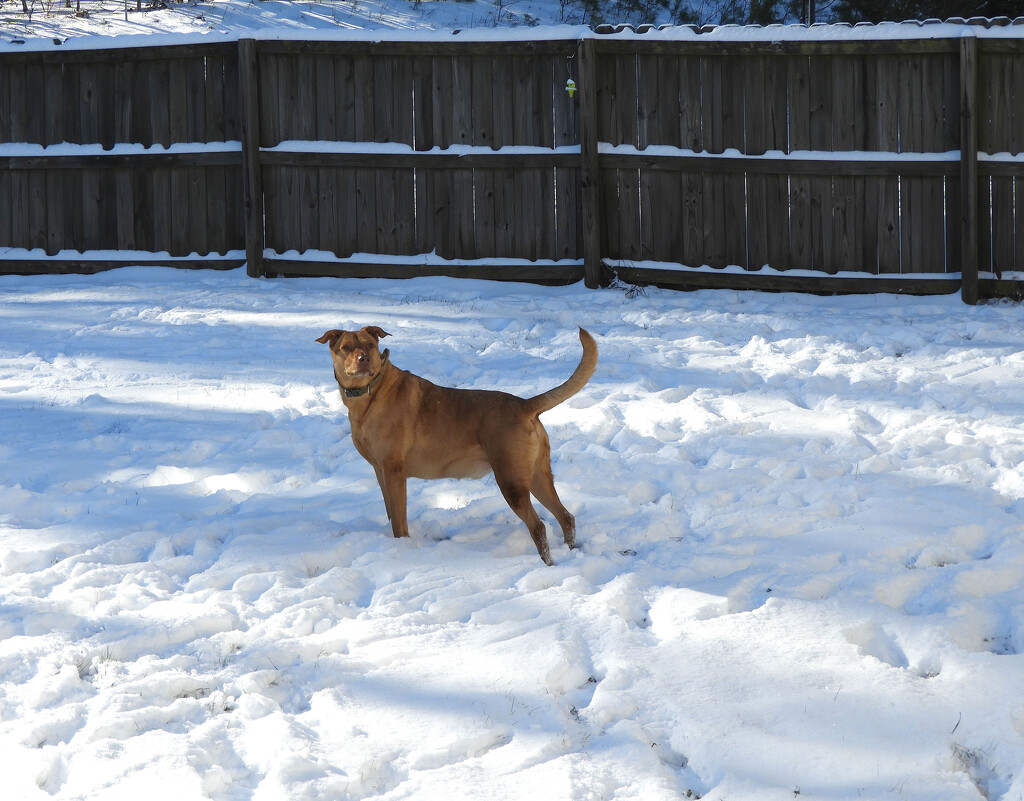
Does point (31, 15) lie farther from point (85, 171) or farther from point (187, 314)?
point (187, 314)

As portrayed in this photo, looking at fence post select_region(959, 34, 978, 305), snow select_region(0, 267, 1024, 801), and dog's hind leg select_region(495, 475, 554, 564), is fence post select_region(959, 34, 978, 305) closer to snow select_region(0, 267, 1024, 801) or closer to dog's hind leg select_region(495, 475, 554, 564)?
snow select_region(0, 267, 1024, 801)

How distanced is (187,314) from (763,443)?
18.3 ft

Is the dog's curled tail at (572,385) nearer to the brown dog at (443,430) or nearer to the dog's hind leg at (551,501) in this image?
the brown dog at (443,430)

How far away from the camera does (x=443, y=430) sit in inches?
173

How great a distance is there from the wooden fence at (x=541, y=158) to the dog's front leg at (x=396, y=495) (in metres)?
6.11

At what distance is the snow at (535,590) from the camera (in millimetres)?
2766

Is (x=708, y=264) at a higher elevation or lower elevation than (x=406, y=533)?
higher

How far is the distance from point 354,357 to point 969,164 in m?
7.36

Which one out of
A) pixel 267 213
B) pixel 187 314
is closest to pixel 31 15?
pixel 267 213

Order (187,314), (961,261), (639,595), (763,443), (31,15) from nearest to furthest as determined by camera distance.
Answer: (639,595), (763,443), (187,314), (961,261), (31,15)

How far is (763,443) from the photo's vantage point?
561cm

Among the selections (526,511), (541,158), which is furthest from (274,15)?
(526,511)

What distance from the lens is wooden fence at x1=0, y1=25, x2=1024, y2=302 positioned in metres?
9.81

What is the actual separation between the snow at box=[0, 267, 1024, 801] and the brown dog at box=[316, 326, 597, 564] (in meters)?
0.23
